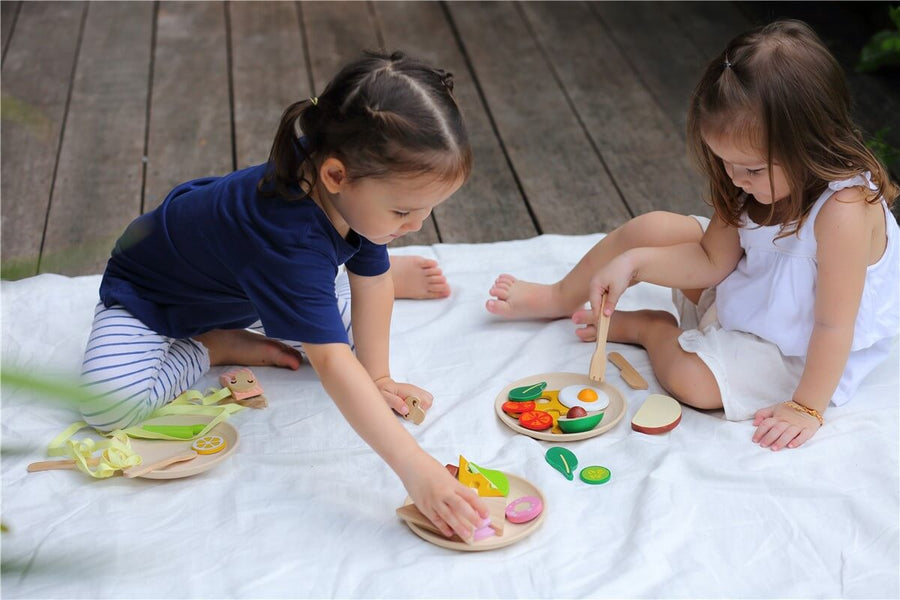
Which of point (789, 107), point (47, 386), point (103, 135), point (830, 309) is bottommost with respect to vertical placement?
point (103, 135)

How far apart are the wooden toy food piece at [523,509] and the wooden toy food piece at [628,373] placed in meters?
0.30

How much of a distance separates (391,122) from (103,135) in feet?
4.56

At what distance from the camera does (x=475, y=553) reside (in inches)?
41.4

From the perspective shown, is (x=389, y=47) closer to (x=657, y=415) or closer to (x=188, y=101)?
(x=188, y=101)

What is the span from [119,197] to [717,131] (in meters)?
1.26

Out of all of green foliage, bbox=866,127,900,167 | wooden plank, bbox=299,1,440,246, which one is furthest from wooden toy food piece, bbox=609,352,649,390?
wooden plank, bbox=299,1,440,246

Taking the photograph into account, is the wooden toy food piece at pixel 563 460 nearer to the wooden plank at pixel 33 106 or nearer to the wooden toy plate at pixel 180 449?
the wooden toy plate at pixel 180 449

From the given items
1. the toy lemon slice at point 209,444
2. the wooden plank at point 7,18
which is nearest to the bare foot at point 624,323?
the toy lemon slice at point 209,444

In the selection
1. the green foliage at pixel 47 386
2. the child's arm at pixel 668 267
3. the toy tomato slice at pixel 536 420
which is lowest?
the toy tomato slice at pixel 536 420

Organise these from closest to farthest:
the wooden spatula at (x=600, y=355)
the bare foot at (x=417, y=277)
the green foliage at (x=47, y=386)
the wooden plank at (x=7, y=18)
Result: the green foliage at (x=47, y=386) < the wooden spatula at (x=600, y=355) < the bare foot at (x=417, y=277) < the wooden plank at (x=7, y=18)

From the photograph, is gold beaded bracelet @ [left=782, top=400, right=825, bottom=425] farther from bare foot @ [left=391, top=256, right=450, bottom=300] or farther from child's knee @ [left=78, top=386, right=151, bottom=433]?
child's knee @ [left=78, top=386, right=151, bottom=433]

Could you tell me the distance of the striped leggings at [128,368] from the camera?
1.23 m

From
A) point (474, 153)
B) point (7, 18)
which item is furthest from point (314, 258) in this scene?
point (7, 18)

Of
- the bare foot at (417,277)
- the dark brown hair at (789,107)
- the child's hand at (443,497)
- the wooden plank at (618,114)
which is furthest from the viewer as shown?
the wooden plank at (618,114)
